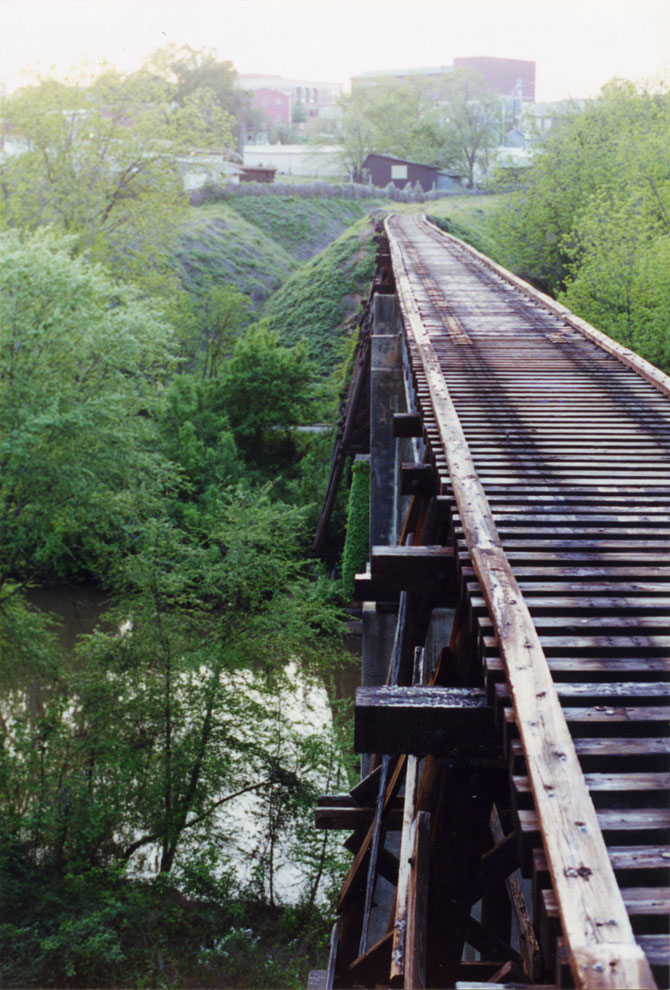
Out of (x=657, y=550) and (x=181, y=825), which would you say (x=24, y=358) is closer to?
(x=181, y=825)

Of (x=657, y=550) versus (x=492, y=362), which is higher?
(x=492, y=362)

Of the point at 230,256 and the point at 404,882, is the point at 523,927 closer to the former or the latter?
the point at 404,882

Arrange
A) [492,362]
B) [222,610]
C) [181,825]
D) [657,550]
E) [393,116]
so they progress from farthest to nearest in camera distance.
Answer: [393,116] < [222,610] < [181,825] < [492,362] < [657,550]

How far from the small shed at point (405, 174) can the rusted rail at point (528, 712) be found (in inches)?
1838

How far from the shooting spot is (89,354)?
1507cm

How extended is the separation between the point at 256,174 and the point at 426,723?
4930cm

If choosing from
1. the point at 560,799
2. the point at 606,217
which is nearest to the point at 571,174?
the point at 606,217

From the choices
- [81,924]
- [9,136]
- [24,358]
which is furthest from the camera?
[9,136]

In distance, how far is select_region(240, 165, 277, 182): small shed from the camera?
4781 centimetres

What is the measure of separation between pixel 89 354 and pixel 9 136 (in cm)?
1119

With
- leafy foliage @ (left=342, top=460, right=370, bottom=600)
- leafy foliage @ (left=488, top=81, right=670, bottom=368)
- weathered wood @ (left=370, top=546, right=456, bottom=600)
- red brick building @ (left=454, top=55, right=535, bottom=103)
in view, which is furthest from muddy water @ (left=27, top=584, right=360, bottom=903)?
red brick building @ (left=454, top=55, right=535, bottom=103)

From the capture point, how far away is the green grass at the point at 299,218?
42.2 meters

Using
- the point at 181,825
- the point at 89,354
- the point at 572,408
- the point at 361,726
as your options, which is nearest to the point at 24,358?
the point at 89,354

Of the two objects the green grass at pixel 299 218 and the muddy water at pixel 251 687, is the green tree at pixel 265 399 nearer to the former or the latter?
the muddy water at pixel 251 687
